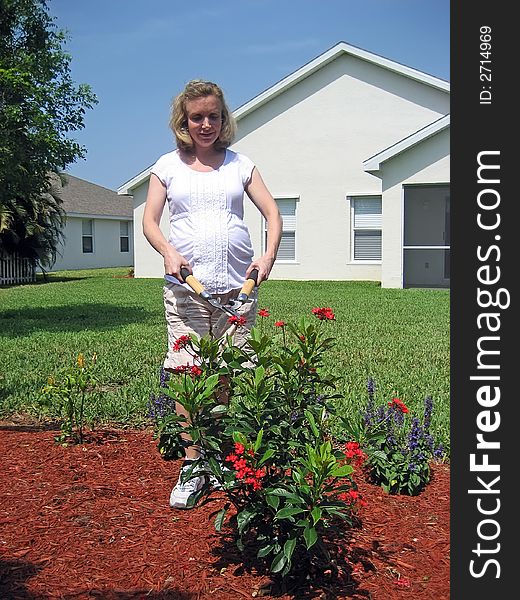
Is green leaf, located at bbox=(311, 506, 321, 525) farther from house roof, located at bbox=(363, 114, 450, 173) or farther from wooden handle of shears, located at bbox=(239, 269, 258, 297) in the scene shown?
house roof, located at bbox=(363, 114, 450, 173)

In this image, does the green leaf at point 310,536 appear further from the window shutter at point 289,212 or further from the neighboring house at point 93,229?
the neighboring house at point 93,229

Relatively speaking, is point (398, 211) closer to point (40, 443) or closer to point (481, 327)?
point (40, 443)

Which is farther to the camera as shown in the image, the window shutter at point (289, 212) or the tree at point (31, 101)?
the window shutter at point (289, 212)

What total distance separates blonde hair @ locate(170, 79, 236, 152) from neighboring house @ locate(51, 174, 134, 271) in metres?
29.3

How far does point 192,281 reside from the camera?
3271 millimetres

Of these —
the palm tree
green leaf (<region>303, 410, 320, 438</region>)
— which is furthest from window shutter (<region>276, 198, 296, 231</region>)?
green leaf (<region>303, 410, 320, 438</region>)

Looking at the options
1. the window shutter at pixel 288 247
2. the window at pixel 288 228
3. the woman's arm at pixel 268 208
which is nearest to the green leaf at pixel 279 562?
the woman's arm at pixel 268 208

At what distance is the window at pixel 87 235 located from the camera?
34.3 meters

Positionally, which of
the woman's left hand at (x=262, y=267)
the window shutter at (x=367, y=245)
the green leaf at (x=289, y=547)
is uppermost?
the window shutter at (x=367, y=245)

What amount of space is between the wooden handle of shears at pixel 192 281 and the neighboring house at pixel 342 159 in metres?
16.7

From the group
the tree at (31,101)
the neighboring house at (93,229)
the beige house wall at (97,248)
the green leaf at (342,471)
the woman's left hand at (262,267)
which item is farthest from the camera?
the neighboring house at (93,229)

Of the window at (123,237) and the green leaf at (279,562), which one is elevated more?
the window at (123,237)

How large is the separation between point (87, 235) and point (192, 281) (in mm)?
32417

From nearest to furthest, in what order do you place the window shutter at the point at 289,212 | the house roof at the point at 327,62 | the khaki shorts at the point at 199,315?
the khaki shorts at the point at 199,315 → the house roof at the point at 327,62 → the window shutter at the point at 289,212
